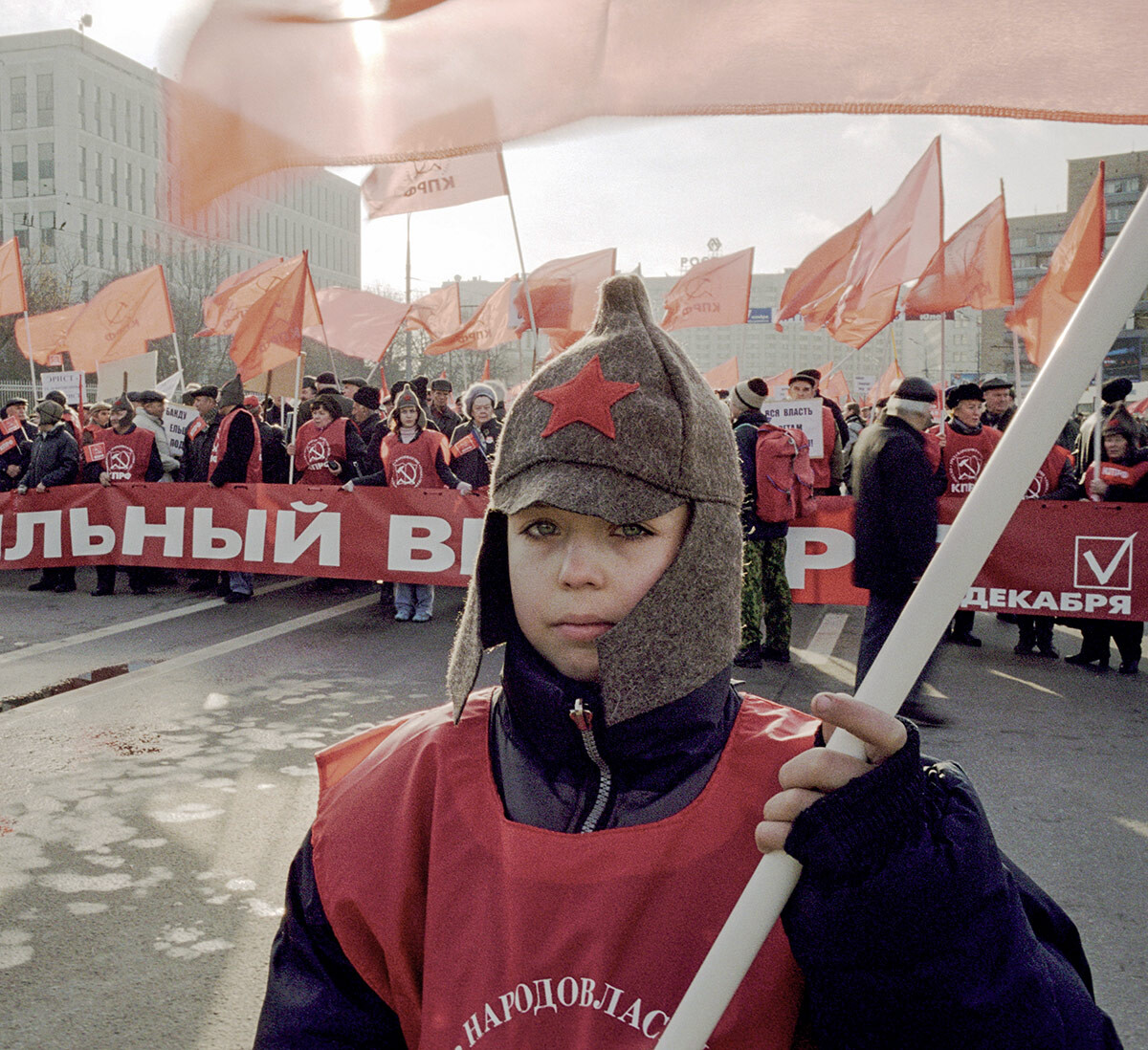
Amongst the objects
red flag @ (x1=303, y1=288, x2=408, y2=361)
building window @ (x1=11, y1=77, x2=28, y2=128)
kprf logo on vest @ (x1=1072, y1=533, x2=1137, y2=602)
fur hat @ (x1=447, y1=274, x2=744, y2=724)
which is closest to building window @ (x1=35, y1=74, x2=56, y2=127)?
building window @ (x1=11, y1=77, x2=28, y2=128)

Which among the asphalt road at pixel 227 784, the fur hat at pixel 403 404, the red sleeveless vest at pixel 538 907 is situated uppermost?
the fur hat at pixel 403 404

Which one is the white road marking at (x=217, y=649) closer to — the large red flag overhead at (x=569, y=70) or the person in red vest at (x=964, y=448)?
the person in red vest at (x=964, y=448)

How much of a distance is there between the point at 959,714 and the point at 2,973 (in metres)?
4.99

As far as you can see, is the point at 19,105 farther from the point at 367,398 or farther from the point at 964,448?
the point at 964,448

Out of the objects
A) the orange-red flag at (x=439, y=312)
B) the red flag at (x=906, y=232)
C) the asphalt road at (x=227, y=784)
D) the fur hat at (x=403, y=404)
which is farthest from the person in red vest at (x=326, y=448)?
the orange-red flag at (x=439, y=312)

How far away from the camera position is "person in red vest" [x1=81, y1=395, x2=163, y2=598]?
1066cm

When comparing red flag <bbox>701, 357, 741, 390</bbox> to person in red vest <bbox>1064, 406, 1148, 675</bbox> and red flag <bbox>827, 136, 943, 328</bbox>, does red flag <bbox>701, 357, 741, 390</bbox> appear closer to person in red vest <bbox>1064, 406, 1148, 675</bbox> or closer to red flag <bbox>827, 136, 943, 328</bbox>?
red flag <bbox>827, 136, 943, 328</bbox>

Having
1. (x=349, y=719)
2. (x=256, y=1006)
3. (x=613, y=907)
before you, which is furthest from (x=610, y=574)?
(x=349, y=719)

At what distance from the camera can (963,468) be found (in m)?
8.27

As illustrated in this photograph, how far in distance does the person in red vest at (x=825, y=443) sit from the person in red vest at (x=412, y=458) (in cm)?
313

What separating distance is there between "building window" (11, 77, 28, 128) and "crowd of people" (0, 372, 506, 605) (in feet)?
230

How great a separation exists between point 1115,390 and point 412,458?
581cm

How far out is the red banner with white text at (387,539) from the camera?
7727 millimetres

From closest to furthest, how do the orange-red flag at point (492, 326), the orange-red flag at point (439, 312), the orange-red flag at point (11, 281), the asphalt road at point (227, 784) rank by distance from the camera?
the asphalt road at point (227, 784)
the orange-red flag at point (11, 281)
the orange-red flag at point (492, 326)
the orange-red flag at point (439, 312)
